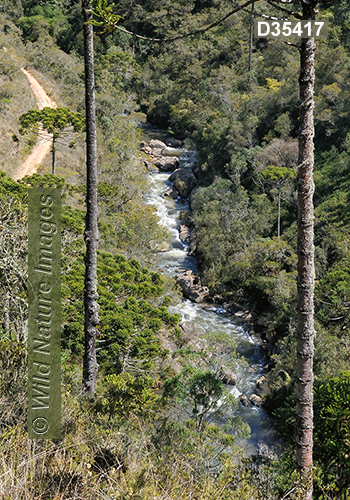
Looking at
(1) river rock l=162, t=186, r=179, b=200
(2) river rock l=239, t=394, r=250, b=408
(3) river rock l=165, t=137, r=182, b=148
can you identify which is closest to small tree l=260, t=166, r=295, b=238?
(2) river rock l=239, t=394, r=250, b=408

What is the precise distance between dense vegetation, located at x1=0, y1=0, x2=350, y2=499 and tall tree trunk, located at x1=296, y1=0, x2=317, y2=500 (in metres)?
0.53

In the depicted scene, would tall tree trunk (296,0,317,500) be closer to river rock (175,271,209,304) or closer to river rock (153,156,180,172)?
river rock (175,271,209,304)

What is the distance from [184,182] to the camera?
1291 inches

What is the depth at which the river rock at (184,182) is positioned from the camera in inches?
1283

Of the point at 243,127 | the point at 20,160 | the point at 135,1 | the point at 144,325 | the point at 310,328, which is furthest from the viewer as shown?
the point at 135,1

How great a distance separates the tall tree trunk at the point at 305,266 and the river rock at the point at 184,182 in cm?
2810

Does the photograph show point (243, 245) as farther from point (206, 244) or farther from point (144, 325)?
point (144, 325)

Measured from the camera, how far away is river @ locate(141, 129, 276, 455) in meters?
14.5

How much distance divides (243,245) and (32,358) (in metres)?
19.0

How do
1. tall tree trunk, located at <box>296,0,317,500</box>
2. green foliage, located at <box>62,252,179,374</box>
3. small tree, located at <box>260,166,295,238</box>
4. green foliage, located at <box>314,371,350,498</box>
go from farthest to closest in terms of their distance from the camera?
small tree, located at <box>260,166,295,238</box>, green foliage, located at <box>62,252,179,374</box>, green foliage, located at <box>314,371,350,498</box>, tall tree trunk, located at <box>296,0,317,500</box>

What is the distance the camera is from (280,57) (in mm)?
40156

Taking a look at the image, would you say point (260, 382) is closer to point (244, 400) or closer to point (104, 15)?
point (244, 400)

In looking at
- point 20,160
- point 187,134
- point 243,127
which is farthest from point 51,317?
point 187,134

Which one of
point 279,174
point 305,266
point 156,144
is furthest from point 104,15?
point 156,144
